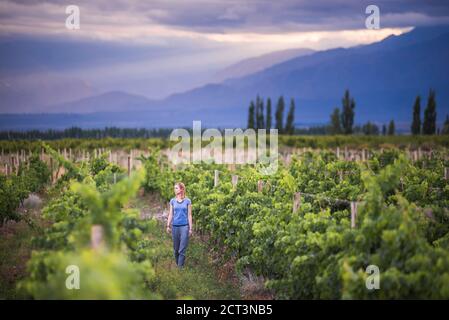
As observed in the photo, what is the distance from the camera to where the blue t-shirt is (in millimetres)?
13164

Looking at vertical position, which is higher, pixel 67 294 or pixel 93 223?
pixel 93 223

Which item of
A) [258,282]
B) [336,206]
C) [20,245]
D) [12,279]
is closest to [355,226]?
[258,282]

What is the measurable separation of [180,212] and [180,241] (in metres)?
0.63

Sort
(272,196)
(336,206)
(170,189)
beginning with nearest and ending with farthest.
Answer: (336,206), (272,196), (170,189)

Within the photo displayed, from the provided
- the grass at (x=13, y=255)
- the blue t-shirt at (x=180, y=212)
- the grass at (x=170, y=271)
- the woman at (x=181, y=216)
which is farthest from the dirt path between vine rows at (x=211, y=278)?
the grass at (x=13, y=255)

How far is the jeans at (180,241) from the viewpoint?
13.3 m

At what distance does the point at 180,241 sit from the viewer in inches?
527

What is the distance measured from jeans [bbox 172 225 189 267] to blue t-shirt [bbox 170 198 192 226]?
4.8 inches

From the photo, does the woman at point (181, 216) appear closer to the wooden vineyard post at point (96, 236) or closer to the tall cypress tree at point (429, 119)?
the wooden vineyard post at point (96, 236)

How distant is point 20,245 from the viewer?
15570 mm

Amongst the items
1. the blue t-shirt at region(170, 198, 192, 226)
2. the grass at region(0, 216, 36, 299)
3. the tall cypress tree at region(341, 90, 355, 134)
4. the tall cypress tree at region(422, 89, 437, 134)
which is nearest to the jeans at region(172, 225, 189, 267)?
the blue t-shirt at region(170, 198, 192, 226)

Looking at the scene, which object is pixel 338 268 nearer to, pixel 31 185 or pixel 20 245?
pixel 20 245
